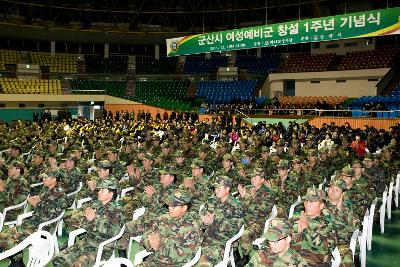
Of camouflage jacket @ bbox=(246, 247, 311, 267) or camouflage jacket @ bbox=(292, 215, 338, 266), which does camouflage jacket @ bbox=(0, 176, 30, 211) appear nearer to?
camouflage jacket @ bbox=(292, 215, 338, 266)

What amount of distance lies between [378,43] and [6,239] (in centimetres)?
3093

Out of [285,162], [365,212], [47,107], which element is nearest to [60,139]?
[285,162]

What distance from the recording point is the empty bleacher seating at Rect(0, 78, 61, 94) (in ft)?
100

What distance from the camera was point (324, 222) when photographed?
4766 mm

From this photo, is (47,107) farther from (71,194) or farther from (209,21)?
(71,194)

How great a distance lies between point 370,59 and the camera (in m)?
28.7

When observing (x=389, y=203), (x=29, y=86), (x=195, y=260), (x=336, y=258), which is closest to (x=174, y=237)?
(x=195, y=260)

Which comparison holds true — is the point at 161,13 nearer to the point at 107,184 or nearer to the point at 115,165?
the point at 115,165

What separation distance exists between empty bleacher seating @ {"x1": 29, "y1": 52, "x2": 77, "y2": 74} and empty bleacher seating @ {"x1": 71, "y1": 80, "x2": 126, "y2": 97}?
1.70m

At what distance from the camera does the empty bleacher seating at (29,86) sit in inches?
1200

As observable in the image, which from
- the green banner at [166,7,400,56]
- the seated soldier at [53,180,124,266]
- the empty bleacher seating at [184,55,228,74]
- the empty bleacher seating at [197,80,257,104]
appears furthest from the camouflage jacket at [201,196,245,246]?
the empty bleacher seating at [184,55,228,74]

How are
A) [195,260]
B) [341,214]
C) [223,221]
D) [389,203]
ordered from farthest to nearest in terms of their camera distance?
1. [389,203]
2. [341,214]
3. [223,221]
4. [195,260]

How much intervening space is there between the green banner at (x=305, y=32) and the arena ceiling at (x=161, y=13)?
14.0 metres

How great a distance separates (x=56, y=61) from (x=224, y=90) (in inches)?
556
